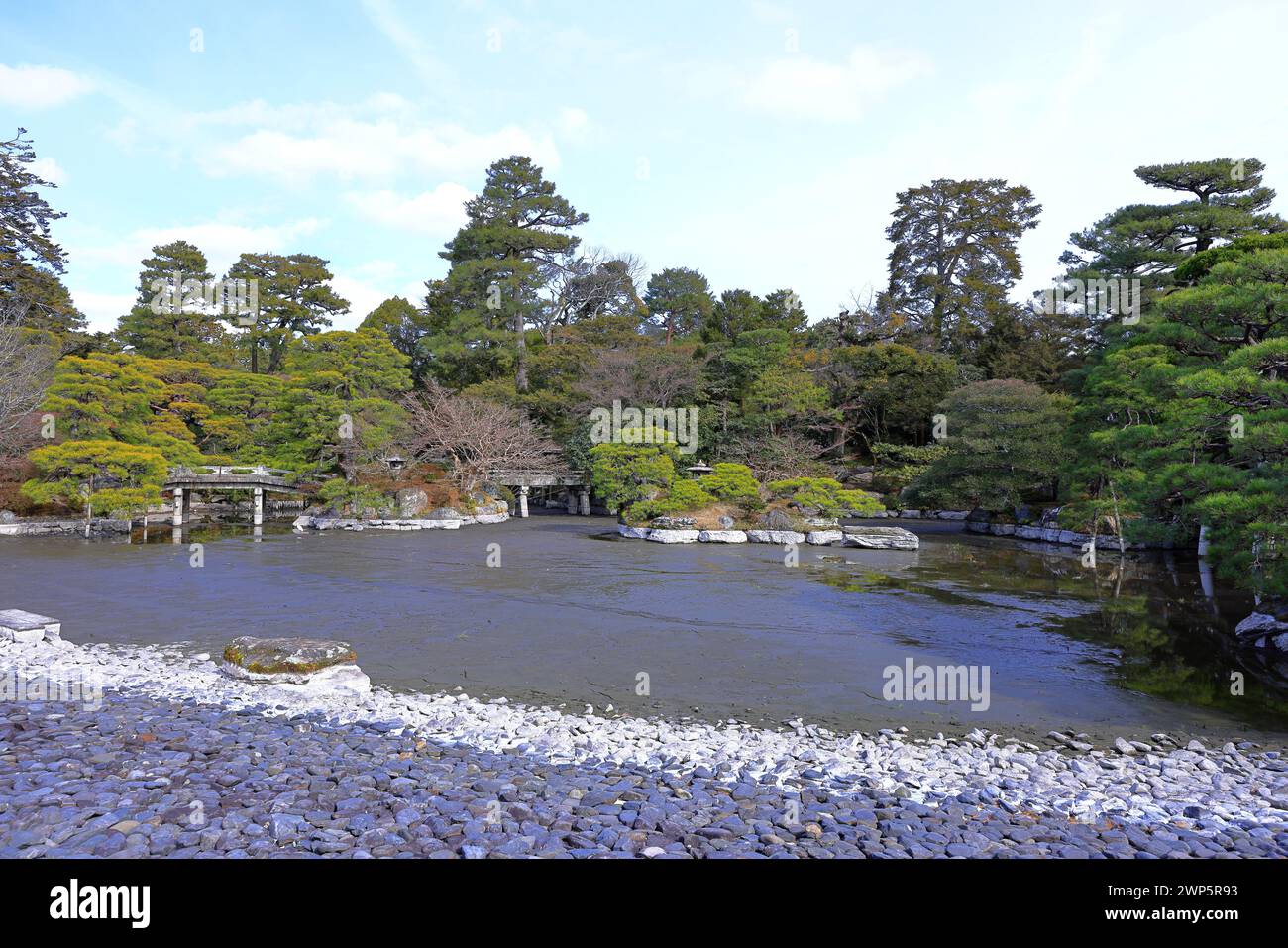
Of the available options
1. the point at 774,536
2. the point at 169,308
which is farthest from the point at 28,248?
the point at 774,536

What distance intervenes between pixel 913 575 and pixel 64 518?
83.8 feet

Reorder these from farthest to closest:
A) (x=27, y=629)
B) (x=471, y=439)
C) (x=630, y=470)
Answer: (x=471, y=439)
(x=630, y=470)
(x=27, y=629)

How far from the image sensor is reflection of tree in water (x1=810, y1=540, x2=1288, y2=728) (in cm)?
764

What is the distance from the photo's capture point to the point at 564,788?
4.46 metres

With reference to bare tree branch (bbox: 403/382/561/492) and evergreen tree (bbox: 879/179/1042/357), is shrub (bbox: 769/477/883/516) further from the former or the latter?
evergreen tree (bbox: 879/179/1042/357)

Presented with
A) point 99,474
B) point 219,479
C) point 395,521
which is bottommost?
point 395,521

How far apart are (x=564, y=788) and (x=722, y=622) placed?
6.43 m

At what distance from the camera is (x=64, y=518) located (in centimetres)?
2238

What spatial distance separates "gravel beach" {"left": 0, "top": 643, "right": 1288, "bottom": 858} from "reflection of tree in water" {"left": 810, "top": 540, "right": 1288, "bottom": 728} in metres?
2.12

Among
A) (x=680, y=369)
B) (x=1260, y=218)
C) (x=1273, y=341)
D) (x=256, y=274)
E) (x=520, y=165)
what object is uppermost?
(x=520, y=165)

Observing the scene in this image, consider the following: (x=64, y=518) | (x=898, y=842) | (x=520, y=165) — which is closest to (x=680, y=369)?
(x=520, y=165)

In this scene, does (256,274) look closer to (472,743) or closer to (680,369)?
(680,369)

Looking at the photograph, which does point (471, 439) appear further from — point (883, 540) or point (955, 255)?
point (955, 255)

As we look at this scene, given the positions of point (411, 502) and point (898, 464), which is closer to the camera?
point (411, 502)
